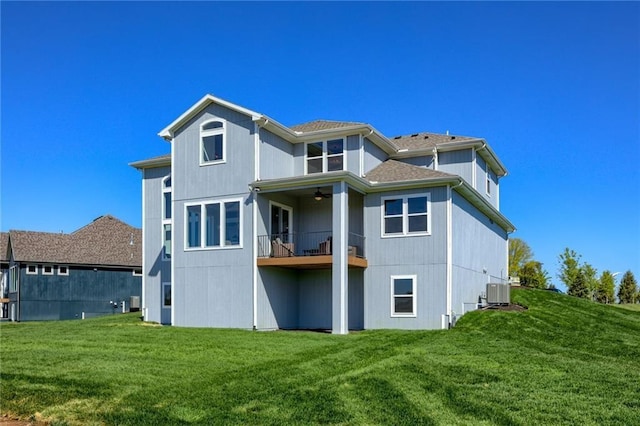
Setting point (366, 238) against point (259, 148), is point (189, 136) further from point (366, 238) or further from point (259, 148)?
point (366, 238)

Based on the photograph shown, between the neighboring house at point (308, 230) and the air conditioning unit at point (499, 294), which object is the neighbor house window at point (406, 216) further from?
the air conditioning unit at point (499, 294)

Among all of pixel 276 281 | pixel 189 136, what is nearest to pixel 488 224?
pixel 276 281

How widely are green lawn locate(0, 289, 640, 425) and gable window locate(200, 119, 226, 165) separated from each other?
6398 millimetres

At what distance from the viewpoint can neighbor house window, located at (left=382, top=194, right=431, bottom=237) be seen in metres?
20.4

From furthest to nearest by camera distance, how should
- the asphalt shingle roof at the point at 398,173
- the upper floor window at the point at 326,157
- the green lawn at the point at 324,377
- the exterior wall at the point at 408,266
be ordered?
the upper floor window at the point at 326,157, the asphalt shingle roof at the point at 398,173, the exterior wall at the point at 408,266, the green lawn at the point at 324,377

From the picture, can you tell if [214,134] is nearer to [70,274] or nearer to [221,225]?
[221,225]

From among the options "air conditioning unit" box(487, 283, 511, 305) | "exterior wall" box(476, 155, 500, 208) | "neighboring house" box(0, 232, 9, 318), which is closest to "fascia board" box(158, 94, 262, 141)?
"exterior wall" box(476, 155, 500, 208)

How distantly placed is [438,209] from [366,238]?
270 centimetres

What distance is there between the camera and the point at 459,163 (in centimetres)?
2459

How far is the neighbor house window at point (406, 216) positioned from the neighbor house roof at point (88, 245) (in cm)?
2540

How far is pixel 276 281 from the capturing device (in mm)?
21438

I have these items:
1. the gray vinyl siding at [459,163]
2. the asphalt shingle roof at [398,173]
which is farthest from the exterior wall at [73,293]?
the gray vinyl siding at [459,163]

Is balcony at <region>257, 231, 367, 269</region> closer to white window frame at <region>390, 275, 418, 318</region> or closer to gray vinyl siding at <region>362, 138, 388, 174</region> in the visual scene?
white window frame at <region>390, 275, 418, 318</region>

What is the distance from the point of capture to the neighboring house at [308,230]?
65.9 ft
